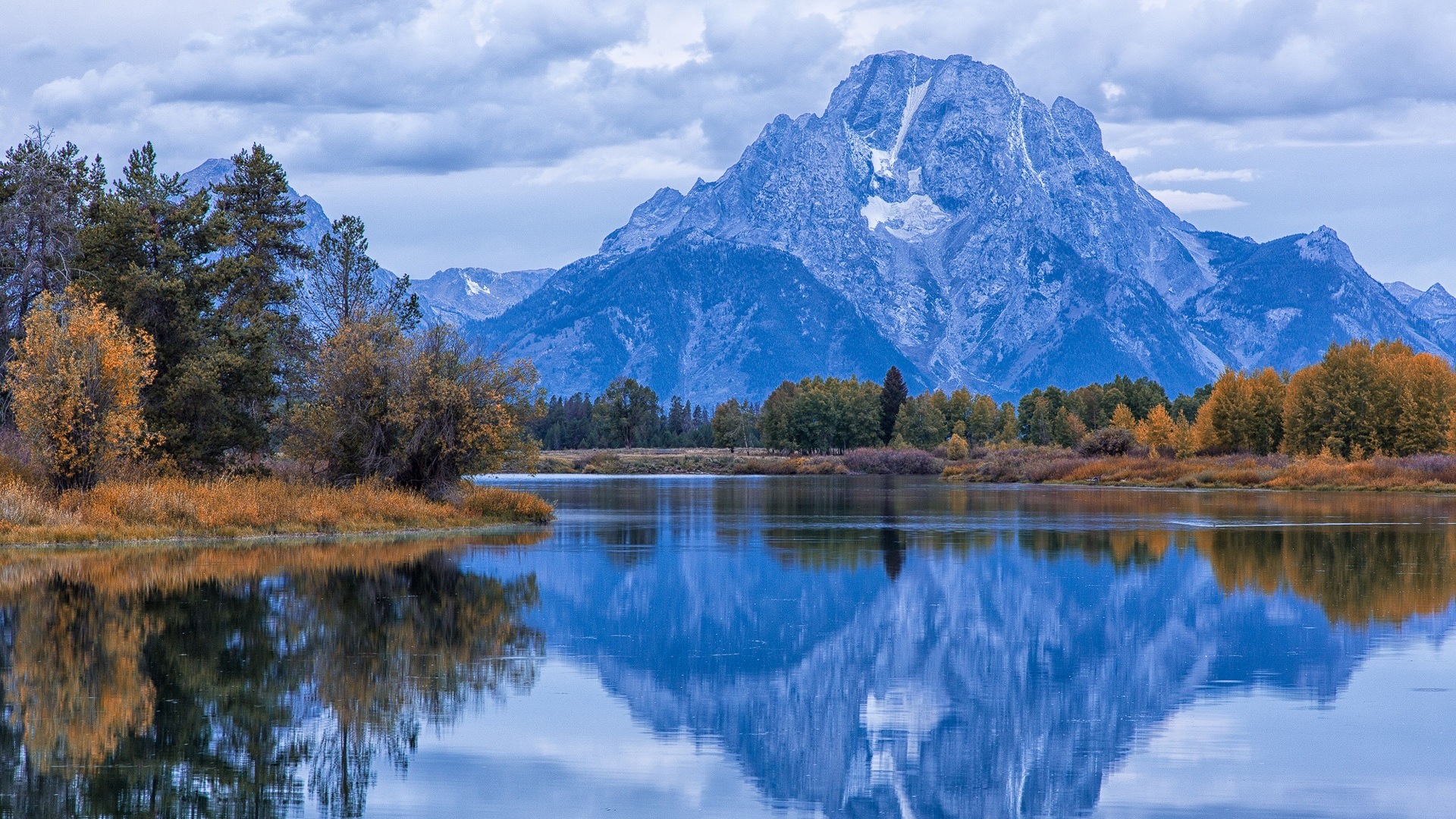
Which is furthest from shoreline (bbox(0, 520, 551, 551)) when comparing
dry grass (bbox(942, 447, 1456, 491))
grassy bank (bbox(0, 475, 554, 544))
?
dry grass (bbox(942, 447, 1456, 491))

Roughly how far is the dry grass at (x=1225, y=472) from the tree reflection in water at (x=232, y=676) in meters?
69.4

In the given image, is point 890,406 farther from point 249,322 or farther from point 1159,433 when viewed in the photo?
point 249,322

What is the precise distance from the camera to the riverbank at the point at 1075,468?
81.8m

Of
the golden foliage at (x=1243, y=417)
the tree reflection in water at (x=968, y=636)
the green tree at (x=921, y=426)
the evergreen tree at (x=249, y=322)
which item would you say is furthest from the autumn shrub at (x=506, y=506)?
the green tree at (x=921, y=426)

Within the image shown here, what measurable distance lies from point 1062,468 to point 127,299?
8113 cm

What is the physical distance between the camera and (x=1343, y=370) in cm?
9525

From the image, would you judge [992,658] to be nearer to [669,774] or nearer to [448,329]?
[669,774]

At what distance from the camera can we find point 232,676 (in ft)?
53.4

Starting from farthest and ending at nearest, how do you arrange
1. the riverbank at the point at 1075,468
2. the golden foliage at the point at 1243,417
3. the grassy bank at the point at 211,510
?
the golden foliage at the point at 1243,417, the riverbank at the point at 1075,468, the grassy bank at the point at 211,510

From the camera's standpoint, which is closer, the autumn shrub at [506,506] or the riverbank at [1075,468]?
the autumn shrub at [506,506]

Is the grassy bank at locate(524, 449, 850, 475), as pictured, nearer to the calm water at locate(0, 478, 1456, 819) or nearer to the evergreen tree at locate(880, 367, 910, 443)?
the evergreen tree at locate(880, 367, 910, 443)

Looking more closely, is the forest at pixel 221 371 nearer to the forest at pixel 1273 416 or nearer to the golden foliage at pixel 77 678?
the forest at pixel 1273 416

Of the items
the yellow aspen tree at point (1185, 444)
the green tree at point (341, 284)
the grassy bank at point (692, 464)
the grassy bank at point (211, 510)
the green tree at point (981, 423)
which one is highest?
the green tree at point (341, 284)

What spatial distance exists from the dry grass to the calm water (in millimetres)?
52108
